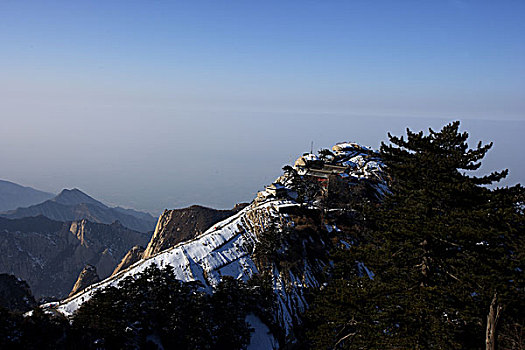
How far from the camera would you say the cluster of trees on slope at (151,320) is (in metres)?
35.1

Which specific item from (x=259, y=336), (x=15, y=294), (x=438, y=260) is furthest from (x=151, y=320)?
(x=15, y=294)

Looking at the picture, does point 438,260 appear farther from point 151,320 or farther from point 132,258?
point 132,258

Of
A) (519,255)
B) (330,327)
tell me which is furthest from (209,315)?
(519,255)

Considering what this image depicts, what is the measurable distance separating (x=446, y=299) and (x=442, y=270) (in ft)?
6.42

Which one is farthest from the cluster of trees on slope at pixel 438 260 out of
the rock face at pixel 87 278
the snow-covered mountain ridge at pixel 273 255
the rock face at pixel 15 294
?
the rock face at pixel 87 278

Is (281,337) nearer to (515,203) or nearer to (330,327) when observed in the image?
(330,327)

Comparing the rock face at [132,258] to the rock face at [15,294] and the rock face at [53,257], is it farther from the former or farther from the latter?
the rock face at [53,257]

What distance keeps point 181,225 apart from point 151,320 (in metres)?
81.2

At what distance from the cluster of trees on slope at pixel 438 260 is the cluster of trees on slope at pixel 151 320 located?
82.3ft

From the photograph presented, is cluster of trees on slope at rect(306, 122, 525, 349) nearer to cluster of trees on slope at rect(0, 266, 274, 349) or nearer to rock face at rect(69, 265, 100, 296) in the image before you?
cluster of trees on slope at rect(0, 266, 274, 349)

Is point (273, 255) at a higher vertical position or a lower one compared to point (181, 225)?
higher

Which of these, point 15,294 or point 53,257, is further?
point 53,257

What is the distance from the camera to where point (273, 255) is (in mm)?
63594

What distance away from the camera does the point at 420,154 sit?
2002 cm
